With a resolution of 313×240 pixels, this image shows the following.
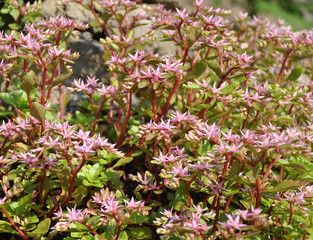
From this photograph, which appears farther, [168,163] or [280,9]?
[280,9]

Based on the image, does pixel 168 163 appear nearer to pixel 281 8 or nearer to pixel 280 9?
pixel 280 9

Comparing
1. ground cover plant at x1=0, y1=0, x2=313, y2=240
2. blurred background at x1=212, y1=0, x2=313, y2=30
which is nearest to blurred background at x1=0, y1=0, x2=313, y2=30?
blurred background at x1=212, y1=0, x2=313, y2=30

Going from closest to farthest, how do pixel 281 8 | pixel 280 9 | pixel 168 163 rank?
pixel 168 163
pixel 280 9
pixel 281 8

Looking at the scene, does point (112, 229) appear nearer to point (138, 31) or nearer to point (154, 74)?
point (154, 74)

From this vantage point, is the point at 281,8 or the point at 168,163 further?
the point at 281,8

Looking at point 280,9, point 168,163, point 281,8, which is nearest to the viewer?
point 168,163

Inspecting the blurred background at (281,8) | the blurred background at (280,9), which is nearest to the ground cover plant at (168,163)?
the blurred background at (280,9)

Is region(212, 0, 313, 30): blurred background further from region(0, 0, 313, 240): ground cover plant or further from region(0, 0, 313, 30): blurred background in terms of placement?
region(0, 0, 313, 240): ground cover plant

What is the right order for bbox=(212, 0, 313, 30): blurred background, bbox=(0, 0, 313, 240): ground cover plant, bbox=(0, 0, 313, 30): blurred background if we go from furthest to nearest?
bbox=(212, 0, 313, 30): blurred background → bbox=(0, 0, 313, 30): blurred background → bbox=(0, 0, 313, 240): ground cover plant

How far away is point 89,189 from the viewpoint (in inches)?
86.1

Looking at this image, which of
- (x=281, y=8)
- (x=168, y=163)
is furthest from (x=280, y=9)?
(x=168, y=163)

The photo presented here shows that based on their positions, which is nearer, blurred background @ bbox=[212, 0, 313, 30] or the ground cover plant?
the ground cover plant

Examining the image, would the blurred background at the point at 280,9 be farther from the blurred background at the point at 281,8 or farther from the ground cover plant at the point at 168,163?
the ground cover plant at the point at 168,163

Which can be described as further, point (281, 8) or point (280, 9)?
point (281, 8)
